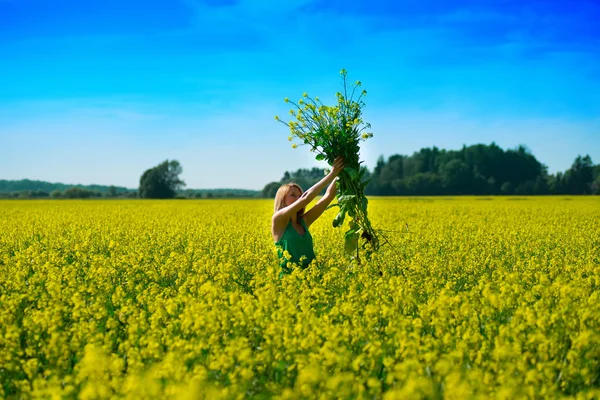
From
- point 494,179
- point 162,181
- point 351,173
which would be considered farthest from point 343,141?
point 494,179

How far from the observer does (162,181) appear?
82.6 meters

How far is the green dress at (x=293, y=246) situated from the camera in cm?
756

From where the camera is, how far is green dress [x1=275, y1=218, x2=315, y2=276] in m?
7.56

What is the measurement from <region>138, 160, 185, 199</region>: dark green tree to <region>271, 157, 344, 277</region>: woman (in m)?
74.1

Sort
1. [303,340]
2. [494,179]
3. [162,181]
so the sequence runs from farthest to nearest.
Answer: [494,179]
[162,181]
[303,340]

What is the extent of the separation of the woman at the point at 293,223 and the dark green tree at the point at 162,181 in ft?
243

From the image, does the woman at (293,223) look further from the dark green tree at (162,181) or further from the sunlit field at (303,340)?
the dark green tree at (162,181)

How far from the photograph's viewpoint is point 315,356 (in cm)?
420

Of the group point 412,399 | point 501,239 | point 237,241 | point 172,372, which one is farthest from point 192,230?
point 412,399

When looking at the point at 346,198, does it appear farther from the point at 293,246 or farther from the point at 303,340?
the point at 303,340

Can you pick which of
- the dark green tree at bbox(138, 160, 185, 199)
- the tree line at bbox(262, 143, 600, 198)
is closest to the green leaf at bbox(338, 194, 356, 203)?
the tree line at bbox(262, 143, 600, 198)

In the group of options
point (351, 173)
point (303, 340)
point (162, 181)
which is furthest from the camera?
point (162, 181)

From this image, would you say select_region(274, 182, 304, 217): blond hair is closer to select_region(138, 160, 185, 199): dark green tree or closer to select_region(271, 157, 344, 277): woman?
select_region(271, 157, 344, 277): woman

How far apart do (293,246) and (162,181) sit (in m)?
77.6
